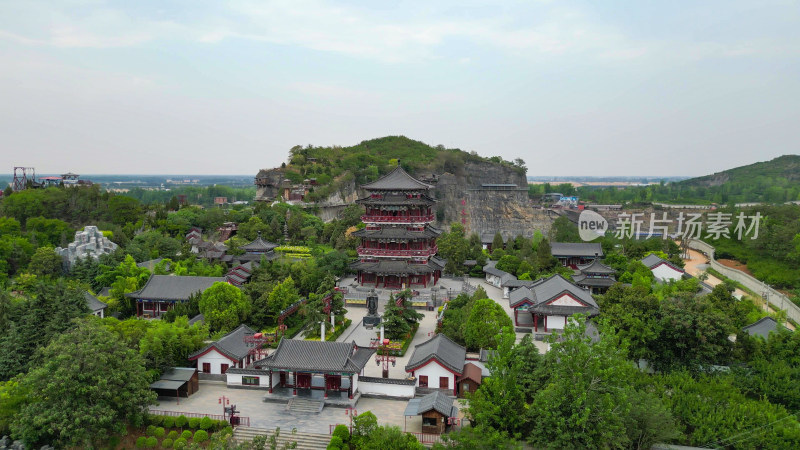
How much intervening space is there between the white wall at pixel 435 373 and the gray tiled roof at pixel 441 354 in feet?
1.03

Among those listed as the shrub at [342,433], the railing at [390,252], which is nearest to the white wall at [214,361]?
the shrub at [342,433]

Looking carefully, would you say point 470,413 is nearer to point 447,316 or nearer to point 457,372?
point 457,372

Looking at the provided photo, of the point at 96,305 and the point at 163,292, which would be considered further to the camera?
the point at 163,292

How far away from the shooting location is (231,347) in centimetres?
2144

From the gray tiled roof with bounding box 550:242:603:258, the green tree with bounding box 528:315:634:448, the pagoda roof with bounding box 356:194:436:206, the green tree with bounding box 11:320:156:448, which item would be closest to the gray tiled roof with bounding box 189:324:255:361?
the green tree with bounding box 11:320:156:448

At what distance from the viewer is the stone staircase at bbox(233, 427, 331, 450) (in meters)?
16.7

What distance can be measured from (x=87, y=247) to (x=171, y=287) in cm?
1014

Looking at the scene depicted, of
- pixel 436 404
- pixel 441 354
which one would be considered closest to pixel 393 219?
pixel 441 354

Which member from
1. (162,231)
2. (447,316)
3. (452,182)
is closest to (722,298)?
(447,316)

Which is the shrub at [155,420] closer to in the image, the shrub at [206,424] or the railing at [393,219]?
the shrub at [206,424]

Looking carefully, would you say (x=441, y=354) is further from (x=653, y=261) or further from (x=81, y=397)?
(x=653, y=261)

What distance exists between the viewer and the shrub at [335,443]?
51.7 ft

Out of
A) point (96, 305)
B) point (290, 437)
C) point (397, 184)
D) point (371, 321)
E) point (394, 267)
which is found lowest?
point (290, 437)

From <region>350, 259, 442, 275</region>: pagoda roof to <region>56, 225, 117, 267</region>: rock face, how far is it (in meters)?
16.5
